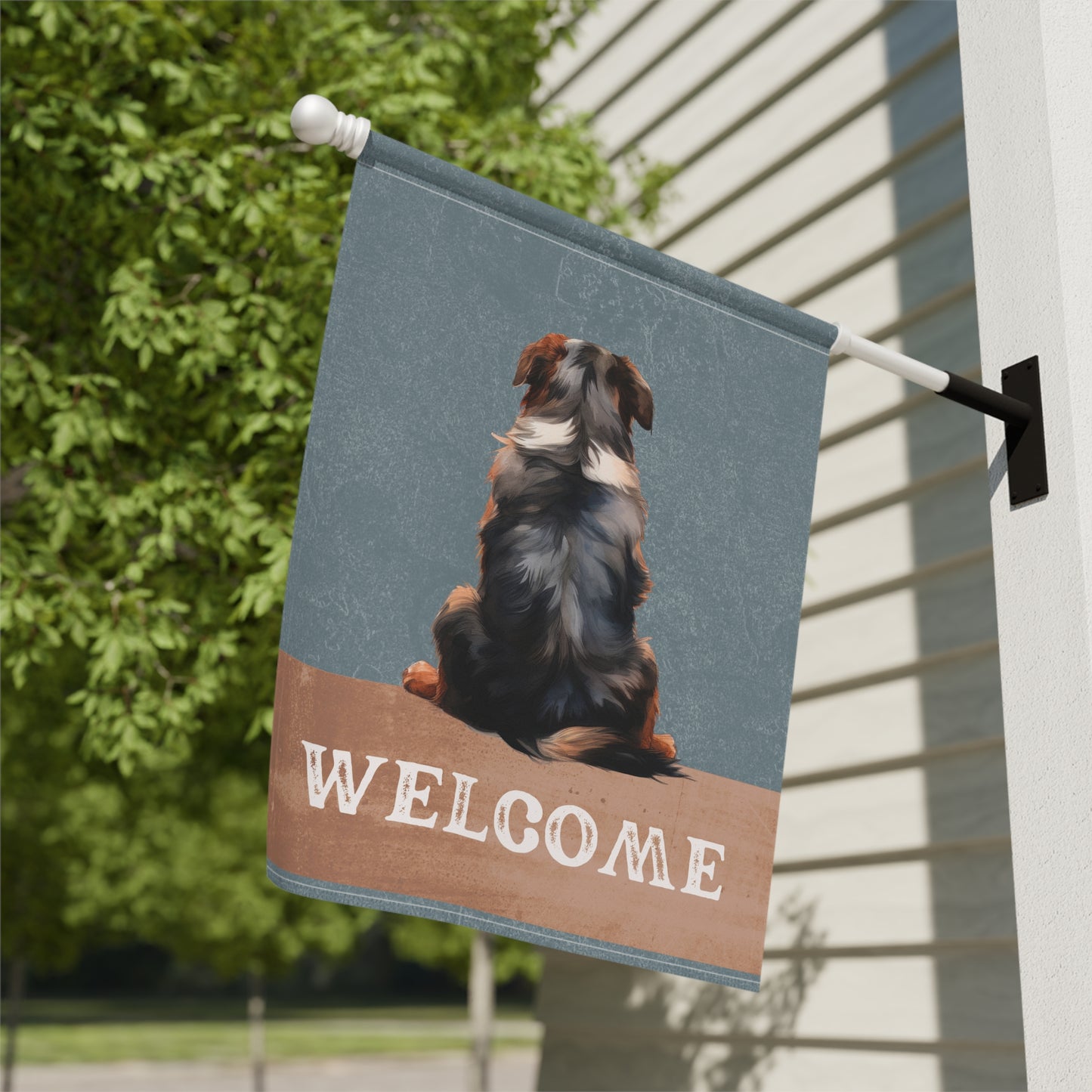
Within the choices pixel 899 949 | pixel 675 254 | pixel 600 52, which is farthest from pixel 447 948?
pixel 899 949

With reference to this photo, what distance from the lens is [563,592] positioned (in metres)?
2.58

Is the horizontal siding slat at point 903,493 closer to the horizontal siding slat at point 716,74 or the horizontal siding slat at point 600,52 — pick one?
the horizontal siding slat at point 716,74

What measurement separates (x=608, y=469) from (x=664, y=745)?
600 millimetres

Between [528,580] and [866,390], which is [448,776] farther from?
[866,390]

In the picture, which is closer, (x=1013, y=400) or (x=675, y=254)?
(x=1013, y=400)

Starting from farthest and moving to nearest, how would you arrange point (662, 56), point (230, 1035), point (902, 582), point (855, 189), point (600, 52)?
point (230, 1035), point (600, 52), point (662, 56), point (855, 189), point (902, 582)

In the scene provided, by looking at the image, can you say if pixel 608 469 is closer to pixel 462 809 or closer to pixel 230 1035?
pixel 462 809

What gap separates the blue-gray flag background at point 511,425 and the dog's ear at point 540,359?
18mm

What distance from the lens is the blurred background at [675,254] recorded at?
4.99 meters

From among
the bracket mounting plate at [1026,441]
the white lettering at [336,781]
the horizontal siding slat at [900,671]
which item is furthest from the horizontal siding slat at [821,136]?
the white lettering at [336,781]

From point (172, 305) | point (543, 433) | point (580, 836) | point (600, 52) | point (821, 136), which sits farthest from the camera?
point (600, 52)

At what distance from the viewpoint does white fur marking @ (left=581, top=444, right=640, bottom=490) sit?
2652 mm

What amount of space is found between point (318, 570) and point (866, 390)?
385 centimetres

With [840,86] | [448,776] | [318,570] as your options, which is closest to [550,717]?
[448,776]
